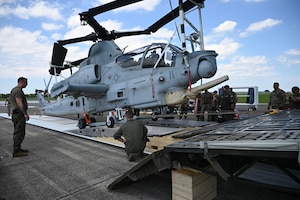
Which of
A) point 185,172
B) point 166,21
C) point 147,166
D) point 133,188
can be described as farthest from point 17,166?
point 166,21

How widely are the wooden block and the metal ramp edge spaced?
20cm

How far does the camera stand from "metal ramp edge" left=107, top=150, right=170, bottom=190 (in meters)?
2.34

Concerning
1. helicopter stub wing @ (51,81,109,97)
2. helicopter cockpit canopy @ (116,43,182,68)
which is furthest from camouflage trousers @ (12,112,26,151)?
helicopter cockpit canopy @ (116,43,182,68)

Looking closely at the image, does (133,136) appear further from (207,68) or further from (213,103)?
(213,103)

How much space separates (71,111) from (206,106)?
626cm

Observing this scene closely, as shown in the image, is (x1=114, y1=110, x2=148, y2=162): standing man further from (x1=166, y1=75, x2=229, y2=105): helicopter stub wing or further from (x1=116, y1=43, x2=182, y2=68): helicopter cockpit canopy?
(x1=116, y1=43, x2=182, y2=68): helicopter cockpit canopy

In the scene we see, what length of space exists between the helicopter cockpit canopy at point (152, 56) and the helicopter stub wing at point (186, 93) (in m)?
0.88

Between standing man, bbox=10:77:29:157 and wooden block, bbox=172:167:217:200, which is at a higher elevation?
standing man, bbox=10:77:29:157

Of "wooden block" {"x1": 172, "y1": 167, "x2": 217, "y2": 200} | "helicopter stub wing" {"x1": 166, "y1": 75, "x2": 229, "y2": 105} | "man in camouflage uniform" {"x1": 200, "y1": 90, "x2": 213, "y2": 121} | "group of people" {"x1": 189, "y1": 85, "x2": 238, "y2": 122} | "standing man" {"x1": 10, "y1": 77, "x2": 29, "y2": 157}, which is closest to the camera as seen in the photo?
"wooden block" {"x1": 172, "y1": 167, "x2": 217, "y2": 200}

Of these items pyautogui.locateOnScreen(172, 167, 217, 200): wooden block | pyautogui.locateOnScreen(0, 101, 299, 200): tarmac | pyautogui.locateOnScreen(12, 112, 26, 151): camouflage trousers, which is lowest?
pyautogui.locateOnScreen(0, 101, 299, 200): tarmac

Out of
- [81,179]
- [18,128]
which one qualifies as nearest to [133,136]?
[81,179]

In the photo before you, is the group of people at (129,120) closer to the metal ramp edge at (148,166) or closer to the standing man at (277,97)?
the standing man at (277,97)

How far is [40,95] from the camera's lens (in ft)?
42.1

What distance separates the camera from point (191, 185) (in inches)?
86.4
